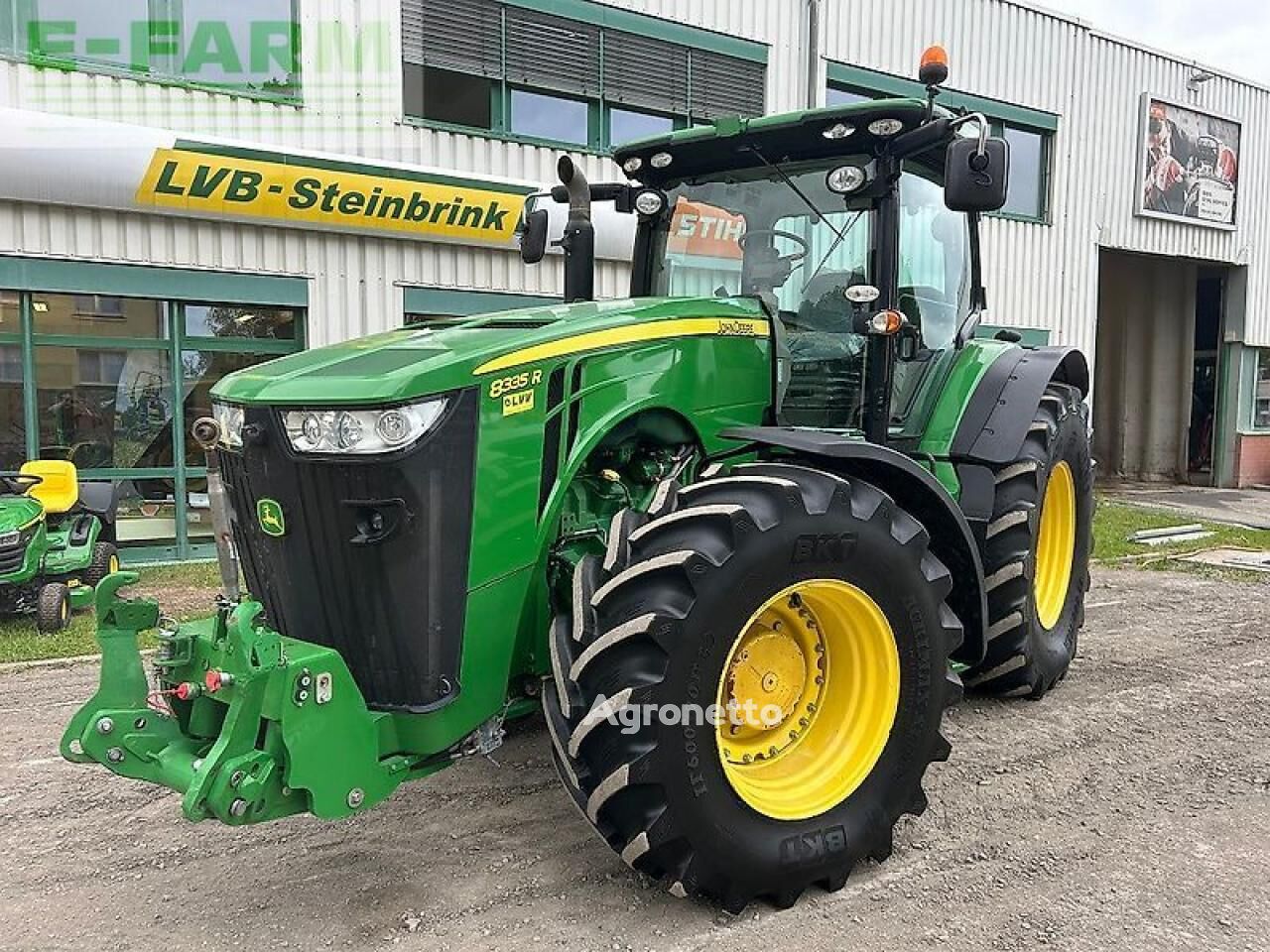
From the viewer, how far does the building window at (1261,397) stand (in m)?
17.7

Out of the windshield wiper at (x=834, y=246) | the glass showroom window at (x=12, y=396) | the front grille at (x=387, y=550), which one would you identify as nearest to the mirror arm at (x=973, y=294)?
the windshield wiper at (x=834, y=246)

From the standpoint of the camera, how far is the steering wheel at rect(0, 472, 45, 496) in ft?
23.6

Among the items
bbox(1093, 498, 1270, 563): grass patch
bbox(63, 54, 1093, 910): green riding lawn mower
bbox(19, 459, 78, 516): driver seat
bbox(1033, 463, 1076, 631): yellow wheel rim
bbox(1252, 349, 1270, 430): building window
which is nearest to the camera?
bbox(63, 54, 1093, 910): green riding lawn mower

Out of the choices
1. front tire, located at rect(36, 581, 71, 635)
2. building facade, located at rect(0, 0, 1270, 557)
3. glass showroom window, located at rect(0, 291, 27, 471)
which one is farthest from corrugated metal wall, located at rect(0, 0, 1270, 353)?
front tire, located at rect(36, 581, 71, 635)

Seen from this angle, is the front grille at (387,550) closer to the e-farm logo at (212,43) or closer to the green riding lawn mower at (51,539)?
Answer: the green riding lawn mower at (51,539)

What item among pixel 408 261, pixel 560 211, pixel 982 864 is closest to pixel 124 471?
pixel 408 261

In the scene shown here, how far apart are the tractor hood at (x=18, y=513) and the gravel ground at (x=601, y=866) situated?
2287 millimetres

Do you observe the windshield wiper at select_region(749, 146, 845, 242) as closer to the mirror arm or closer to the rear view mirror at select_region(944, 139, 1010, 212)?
the rear view mirror at select_region(944, 139, 1010, 212)

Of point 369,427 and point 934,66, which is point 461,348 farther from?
point 934,66

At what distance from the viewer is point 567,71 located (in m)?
10.3

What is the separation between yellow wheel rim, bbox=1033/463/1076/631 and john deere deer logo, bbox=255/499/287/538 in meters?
3.78

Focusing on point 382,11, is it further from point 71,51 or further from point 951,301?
point 951,301

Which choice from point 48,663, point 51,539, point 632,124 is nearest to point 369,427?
point 48,663

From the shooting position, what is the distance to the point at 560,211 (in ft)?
30.0
